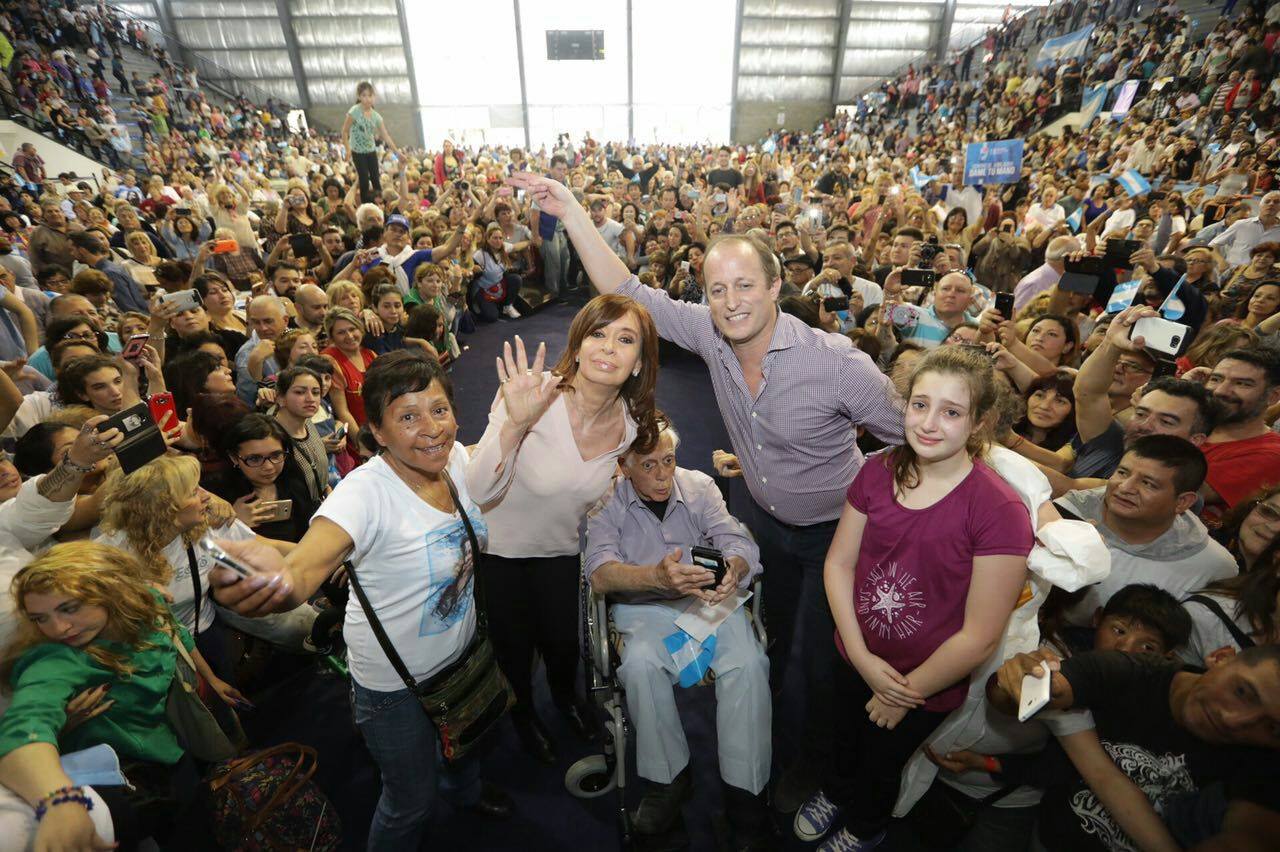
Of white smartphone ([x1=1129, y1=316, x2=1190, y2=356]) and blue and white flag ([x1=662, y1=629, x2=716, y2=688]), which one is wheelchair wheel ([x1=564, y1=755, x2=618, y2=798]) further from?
white smartphone ([x1=1129, y1=316, x2=1190, y2=356])

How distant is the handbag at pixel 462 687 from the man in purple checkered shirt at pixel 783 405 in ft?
3.38

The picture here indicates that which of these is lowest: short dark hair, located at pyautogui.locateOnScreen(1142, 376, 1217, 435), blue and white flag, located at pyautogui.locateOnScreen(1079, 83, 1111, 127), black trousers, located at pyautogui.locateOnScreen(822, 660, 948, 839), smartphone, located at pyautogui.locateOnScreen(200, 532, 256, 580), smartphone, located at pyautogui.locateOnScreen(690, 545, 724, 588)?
black trousers, located at pyautogui.locateOnScreen(822, 660, 948, 839)

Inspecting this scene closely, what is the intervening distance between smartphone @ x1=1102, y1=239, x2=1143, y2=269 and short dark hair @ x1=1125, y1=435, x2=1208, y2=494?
6.98 feet

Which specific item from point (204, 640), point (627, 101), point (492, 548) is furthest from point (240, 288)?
point (627, 101)

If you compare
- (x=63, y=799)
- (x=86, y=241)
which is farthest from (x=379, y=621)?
(x=86, y=241)

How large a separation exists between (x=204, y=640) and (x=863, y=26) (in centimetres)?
3071

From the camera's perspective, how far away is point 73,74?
14.4 metres

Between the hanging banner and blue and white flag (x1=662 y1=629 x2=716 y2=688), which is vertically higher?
the hanging banner

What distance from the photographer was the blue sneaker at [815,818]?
2.16 meters

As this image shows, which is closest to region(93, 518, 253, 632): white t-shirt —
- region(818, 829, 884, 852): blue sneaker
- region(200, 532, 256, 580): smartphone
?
region(200, 532, 256, 580): smartphone

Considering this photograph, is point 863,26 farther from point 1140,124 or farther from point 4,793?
point 4,793

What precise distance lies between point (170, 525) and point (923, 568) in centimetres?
250

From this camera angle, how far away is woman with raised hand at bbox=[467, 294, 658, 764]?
5.57 ft

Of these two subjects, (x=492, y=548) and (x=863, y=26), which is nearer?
(x=492, y=548)
